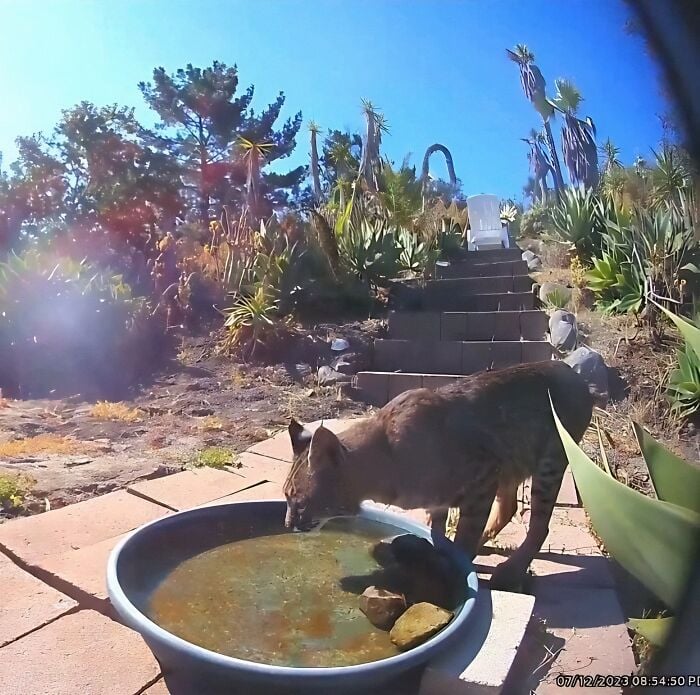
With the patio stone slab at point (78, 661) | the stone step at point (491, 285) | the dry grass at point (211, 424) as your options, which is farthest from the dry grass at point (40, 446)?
the stone step at point (491, 285)

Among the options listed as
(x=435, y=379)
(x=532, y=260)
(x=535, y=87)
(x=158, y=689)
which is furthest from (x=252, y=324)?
(x=158, y=689)

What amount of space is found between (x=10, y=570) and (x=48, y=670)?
1.65 feet

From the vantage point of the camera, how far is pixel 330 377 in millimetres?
3988

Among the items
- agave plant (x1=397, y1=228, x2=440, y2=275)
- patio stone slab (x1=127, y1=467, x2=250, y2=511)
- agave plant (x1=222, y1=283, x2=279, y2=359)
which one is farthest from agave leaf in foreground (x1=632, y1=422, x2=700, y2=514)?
agave plant (x1=222, y1=283, x2=279, y2=359)

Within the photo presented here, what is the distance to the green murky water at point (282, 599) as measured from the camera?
49.0 inches

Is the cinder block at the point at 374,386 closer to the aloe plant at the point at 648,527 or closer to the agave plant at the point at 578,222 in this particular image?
the agave plant at the point at 578,222

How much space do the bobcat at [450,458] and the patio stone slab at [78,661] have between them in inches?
19.5

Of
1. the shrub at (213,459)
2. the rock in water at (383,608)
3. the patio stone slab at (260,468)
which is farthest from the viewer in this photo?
the shrub at (213,459)

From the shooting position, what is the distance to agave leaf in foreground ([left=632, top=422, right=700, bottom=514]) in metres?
0.87

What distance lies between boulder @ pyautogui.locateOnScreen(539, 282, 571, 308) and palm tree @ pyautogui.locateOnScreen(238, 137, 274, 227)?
185 centimetres

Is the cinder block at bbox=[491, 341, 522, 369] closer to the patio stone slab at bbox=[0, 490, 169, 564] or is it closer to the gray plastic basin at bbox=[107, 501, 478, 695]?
the gray plastic basin at bbox=[107, 501, 478, 695]

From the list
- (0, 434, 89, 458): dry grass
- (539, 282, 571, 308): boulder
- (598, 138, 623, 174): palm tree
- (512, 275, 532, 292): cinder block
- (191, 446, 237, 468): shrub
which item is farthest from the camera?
(512, 275, 532, 292): cinder block

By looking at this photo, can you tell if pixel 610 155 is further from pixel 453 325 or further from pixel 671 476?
pixel 453 325

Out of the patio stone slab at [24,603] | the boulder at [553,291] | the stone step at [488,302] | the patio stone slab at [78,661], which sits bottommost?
the patio stone slab at [78,661]
